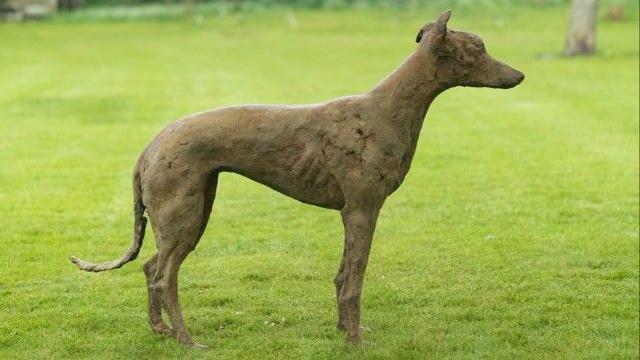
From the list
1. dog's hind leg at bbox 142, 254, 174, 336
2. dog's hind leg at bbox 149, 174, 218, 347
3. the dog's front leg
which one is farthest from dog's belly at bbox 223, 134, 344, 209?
dog's hind leg at bbox 142, 254, 174, 336

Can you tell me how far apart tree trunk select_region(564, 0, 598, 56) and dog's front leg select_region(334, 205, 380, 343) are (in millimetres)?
24751

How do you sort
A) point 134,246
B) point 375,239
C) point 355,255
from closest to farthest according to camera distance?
point 355,255 → point 134,246 → point 375,239

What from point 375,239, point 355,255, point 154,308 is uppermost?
point 355,255

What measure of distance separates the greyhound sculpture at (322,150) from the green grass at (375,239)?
82 centimetres

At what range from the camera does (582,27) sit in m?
31.1

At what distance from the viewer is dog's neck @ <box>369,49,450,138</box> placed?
24.8 feet

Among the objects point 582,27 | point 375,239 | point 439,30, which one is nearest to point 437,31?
point 439,30

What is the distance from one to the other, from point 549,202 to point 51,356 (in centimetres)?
742

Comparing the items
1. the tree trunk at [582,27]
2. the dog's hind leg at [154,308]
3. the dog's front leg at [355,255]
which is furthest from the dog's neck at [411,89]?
the tree trunk at [582,27]

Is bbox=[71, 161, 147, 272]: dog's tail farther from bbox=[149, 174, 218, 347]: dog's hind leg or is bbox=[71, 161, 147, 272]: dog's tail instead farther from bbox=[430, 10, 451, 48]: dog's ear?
bbox=[430, 10, 451, 48]: dog's ear

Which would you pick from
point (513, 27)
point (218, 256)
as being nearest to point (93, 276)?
Result: point (218, 256)

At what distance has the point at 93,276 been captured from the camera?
32.4 ft

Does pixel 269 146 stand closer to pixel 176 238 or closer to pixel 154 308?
pixel 176 238

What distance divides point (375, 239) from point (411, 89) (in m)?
4.19
